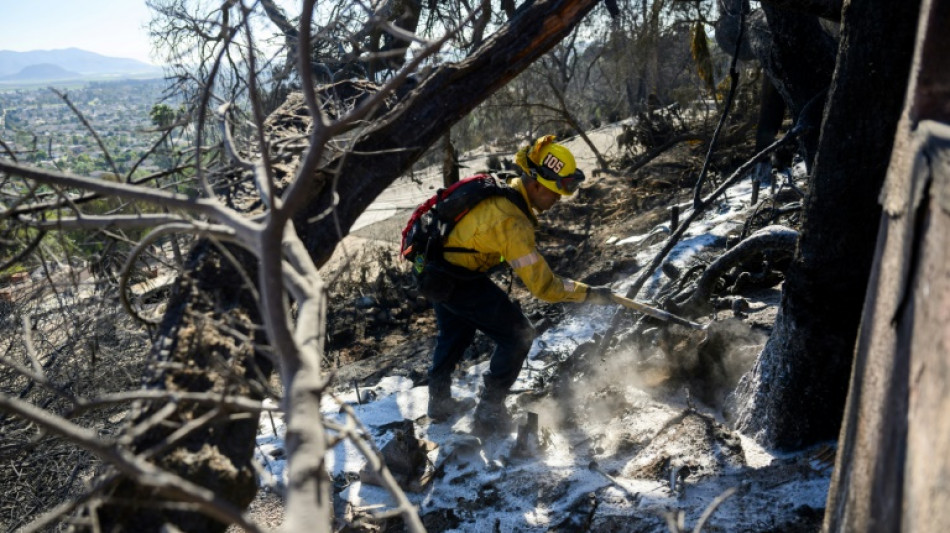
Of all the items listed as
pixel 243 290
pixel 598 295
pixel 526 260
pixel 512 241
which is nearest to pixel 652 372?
pixel 598 295

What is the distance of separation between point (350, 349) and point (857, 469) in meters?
6.06

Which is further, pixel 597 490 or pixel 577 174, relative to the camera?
pixel 577 174

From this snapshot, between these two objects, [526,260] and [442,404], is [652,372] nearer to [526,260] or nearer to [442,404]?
[526,260]

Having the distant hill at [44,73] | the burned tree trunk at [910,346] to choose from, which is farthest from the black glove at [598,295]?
the distant hill at [44,73]

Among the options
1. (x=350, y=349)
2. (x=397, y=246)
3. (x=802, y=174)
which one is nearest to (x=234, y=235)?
(x=350, y=349)

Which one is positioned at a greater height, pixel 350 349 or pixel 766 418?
pixel 766 418

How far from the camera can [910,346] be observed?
1292 millimetres

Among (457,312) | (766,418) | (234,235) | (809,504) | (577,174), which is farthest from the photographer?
(457,312)

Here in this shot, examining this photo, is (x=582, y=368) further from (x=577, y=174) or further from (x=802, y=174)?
(x=802, y=174)

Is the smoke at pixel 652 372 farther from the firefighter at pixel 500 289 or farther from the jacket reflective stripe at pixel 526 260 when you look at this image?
the jacket reflective stripe at pixel 526 260

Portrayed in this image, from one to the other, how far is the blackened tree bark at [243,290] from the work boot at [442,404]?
5.61ft

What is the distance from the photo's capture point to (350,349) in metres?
7.21

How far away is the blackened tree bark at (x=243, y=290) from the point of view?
77.9 inches

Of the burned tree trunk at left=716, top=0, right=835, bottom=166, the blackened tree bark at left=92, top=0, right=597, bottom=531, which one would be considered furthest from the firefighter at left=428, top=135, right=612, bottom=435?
the burned tree trunk at left=716, top=0, right=835, bottom=166
